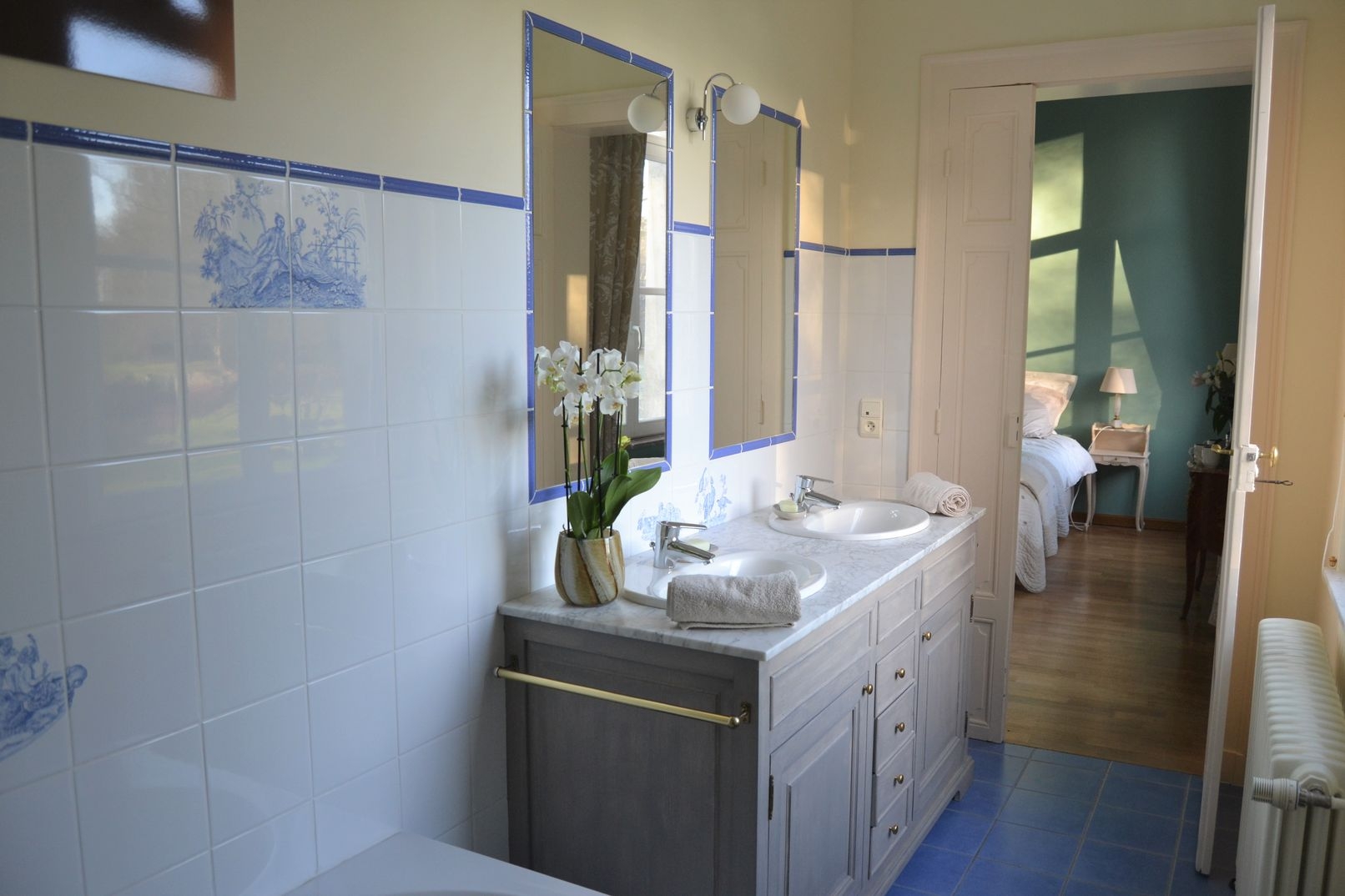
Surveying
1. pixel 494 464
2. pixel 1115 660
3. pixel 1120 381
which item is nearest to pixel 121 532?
pixel 494 464

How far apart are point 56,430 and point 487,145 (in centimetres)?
98

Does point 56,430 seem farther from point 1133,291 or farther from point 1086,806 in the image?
point 1133,291

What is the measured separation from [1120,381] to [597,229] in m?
5.43

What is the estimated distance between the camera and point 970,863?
290cm

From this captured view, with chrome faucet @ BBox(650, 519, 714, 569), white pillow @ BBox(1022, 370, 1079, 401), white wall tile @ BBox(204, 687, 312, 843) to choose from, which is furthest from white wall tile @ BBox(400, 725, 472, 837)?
white pillow @ BBox(1022, 370, 1079, 401)

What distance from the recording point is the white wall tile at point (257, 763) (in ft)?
5.29

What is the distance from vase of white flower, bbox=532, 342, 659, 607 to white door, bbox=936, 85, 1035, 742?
1.66 metres

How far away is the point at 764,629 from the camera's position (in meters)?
2.04

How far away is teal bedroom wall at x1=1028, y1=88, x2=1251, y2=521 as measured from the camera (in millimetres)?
6699

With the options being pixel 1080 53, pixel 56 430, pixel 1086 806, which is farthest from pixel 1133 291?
pixel 56 430

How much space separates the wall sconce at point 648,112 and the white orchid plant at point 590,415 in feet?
2.00

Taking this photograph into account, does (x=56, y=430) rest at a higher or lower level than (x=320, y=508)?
higher

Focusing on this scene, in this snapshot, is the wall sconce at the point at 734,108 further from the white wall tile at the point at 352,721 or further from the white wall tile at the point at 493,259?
the white wall tile at the point at 352,721

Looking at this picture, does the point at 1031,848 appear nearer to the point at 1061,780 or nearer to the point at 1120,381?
the point at 1061,780
